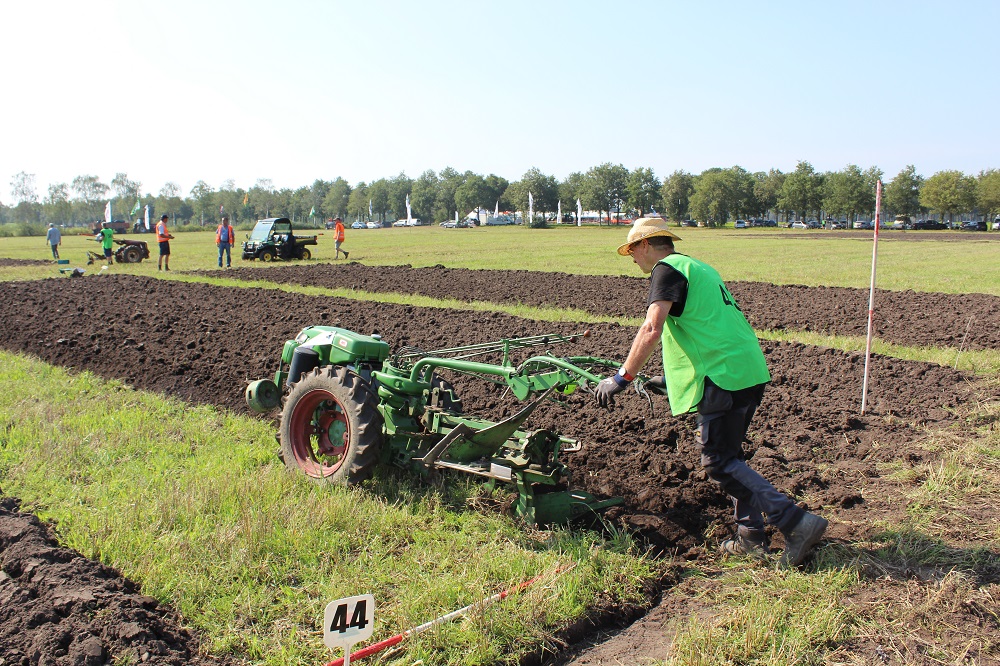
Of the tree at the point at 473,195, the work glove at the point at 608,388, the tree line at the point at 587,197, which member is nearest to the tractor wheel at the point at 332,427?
the work glove at the point at 608,388

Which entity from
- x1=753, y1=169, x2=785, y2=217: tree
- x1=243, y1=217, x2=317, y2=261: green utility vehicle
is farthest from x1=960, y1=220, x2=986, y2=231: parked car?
x1=243, y1=217, x2=317, y2=261: green utility vehicle

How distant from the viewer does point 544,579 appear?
12.6 feet

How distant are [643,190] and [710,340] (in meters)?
108

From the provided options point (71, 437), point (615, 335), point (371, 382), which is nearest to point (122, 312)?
point (71, 437)

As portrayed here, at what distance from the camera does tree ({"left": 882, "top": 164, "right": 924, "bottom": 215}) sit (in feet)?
314

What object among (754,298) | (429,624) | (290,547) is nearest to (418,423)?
(290,547)

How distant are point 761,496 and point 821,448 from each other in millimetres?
2292

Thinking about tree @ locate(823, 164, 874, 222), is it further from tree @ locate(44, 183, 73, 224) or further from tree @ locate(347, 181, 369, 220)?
tree @ locate(44, 183, 73, 224)

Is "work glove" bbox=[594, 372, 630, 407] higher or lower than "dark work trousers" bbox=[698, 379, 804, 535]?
higher

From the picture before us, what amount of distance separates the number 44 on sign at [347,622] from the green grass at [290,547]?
0.46m

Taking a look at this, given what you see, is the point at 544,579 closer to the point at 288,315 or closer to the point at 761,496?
the point at 761,496

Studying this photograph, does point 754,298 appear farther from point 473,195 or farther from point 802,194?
point 473,195

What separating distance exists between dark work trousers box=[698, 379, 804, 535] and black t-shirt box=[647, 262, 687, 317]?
1.56ft

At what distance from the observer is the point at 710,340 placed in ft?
13.4
